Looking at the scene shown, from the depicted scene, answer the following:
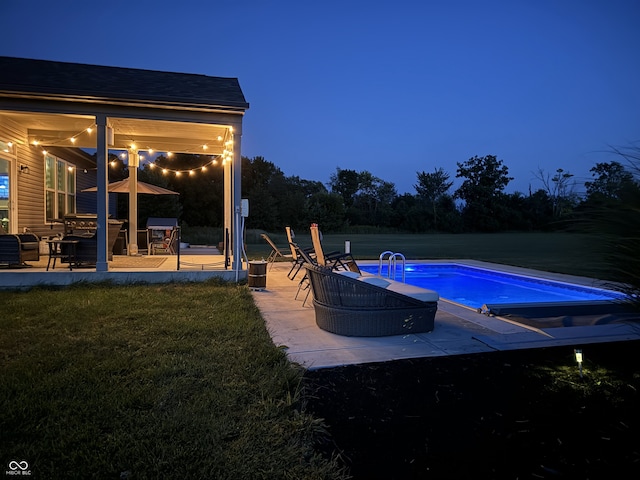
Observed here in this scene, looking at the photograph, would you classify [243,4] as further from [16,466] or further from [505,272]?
[16,466]

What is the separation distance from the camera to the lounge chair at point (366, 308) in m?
4.12

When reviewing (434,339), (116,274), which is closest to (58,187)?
(116,274)

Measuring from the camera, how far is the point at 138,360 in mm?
3383

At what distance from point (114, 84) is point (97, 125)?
3.33ft

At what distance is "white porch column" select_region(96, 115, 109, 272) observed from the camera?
284 inches

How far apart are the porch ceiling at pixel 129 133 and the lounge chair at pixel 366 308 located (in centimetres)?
495

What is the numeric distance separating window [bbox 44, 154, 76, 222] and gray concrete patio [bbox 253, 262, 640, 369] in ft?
27.6

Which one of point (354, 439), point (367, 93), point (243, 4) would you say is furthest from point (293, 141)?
point (354, 439)

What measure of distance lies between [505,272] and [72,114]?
9173mm

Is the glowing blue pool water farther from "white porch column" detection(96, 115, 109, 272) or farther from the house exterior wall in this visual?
the house exterior wall

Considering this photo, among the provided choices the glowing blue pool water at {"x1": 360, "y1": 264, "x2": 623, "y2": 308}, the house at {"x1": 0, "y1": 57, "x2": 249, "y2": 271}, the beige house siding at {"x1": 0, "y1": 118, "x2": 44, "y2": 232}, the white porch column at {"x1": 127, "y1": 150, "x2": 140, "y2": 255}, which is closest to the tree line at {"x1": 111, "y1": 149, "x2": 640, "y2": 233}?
the white porch column at {"x1": 127, "y1": 150, "x2": 140, "y2": 255}

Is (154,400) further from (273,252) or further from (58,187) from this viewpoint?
(58,187)

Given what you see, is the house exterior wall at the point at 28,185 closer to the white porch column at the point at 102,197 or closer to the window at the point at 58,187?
the window at the point at 58,187

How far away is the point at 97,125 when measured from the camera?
7.36 metres
